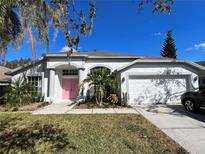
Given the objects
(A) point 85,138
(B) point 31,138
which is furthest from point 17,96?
(A) point 85,138

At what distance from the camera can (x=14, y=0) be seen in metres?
4.06

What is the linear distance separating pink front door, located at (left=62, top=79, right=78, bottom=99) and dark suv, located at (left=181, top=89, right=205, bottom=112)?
390 inches

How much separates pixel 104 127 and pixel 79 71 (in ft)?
29.1

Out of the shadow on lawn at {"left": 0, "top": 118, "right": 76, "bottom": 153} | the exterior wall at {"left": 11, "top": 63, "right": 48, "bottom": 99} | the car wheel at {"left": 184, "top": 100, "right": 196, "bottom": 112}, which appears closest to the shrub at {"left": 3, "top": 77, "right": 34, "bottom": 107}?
the exterior wall at {"left": 11, "top": 63, "right": 48, "bottom": 99}

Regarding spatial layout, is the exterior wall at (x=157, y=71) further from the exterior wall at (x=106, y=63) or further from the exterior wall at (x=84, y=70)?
the exterior wall at (x=106, y=63)

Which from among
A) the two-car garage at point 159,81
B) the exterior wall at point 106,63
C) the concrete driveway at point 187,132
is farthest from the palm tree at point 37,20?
the exterior wall at point 106,63

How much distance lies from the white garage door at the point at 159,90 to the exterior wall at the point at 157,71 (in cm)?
34

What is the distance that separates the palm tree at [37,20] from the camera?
336 centimetres

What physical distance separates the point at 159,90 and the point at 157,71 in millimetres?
1592

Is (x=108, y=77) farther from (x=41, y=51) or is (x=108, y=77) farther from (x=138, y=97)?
(x=41, y=51)

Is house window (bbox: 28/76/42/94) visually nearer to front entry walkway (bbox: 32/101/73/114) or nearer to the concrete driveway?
front entry walkway (bbox: 32/101/73/114)

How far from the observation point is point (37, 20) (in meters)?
4.58

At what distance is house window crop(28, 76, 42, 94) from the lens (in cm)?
1490

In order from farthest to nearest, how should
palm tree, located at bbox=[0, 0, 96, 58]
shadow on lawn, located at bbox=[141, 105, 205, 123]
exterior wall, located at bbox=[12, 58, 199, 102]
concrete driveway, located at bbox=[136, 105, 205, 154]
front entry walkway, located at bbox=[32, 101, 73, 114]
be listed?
1. exterior wall, located at bbox=[12, 58, 199, 102]
2. front entry walkway, located at bbox=[32, 101, 73, 114]
3. shadow on lawn, located at bbox=[141, 105, 205, 123]
4. concrete driveway, located at bbox=[136, 105, 205, 154]
5. palm tree, located at bbox=[0, 0, 96, 58]
